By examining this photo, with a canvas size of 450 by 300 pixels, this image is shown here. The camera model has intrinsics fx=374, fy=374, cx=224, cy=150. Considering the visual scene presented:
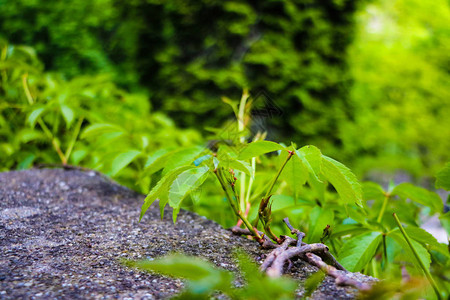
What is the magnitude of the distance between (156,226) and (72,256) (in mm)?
267

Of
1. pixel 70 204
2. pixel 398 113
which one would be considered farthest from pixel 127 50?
pixel 398 113

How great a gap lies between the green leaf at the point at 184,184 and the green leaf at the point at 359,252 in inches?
15.9

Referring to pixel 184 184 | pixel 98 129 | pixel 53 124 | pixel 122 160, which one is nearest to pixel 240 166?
pixel 184 184

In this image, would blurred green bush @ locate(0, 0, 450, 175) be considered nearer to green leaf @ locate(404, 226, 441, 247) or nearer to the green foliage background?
the green foliage background

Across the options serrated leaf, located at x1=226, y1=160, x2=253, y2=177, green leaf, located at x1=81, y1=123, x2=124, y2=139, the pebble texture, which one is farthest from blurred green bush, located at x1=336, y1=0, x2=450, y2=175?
serrated leaf, located at x1=226, y1=160, x2=253, y2=177

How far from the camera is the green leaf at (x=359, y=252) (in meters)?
0.87

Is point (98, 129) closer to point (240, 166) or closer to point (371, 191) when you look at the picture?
point (240, 166)

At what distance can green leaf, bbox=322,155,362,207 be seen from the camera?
72 centimetres

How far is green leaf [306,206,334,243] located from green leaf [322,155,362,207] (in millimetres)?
247

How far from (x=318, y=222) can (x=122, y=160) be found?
0.66 meters

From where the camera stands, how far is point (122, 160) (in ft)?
4.11

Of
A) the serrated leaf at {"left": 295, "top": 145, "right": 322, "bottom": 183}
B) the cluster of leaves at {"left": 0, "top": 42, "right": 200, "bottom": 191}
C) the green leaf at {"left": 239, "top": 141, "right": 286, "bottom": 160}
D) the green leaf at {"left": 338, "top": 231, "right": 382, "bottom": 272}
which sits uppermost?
the serrated leaf at {"left": 295, "top": 145, "right": 322, "bottom": 183}

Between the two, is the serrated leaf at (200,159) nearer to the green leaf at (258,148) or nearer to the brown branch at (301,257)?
the green leaf at (258,148)

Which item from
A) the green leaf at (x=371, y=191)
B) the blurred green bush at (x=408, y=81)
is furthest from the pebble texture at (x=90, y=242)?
the blurred green bush at (x=408, y=81)
